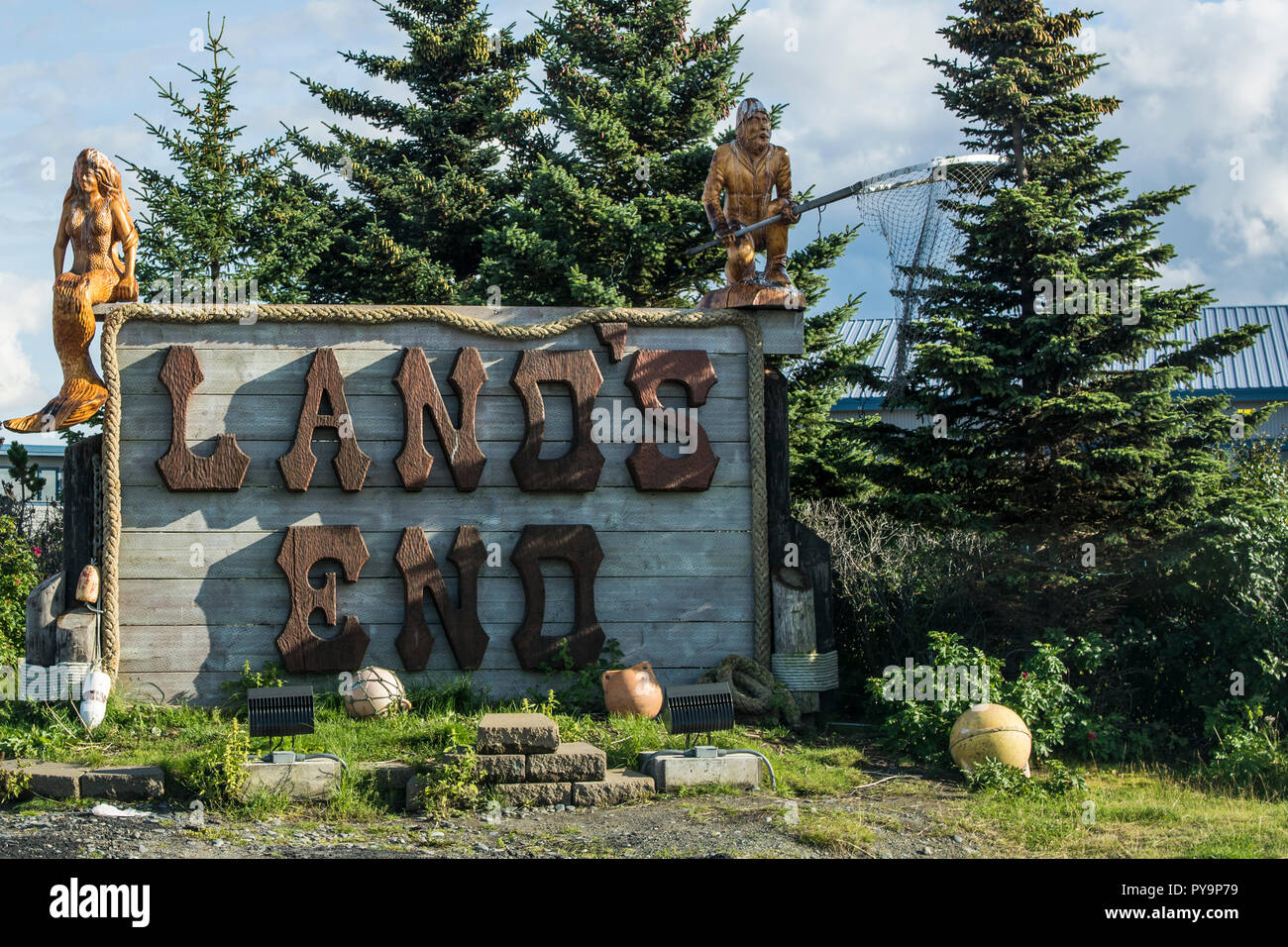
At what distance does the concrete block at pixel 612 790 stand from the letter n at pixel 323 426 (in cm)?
300

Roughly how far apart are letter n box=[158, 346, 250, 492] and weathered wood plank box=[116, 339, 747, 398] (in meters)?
0.09

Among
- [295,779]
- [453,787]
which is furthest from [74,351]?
[453,787]

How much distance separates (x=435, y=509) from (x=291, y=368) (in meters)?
1.42

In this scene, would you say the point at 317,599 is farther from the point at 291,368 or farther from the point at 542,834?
the point at 542,834

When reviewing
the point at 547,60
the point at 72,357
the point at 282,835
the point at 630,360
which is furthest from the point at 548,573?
the point at 547,60

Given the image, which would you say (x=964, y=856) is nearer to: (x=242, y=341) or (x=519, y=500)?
(x=519, y=500)

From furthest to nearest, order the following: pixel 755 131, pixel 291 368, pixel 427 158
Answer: pixel 427 158, pixel 755 131, pixel 291 368

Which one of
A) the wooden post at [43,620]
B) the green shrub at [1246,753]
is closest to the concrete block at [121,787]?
the wooden post at [43,620]

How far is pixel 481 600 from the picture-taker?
27.6 feet

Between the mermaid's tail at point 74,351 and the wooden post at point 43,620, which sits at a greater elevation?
the mermaid's tail at point 74,351

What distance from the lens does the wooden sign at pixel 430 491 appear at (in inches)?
321

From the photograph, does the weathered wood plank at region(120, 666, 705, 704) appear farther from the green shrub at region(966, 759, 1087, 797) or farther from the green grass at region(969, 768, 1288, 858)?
the green grass at region(969, 768, 1288, 858)

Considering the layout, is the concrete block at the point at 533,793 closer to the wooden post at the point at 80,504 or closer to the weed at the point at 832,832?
the weed at the point at 832,832

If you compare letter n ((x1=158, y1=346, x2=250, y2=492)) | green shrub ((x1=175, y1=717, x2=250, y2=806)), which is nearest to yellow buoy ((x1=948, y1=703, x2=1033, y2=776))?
green shrub ((x1=175, y1=717, x2=250, y2=806))
